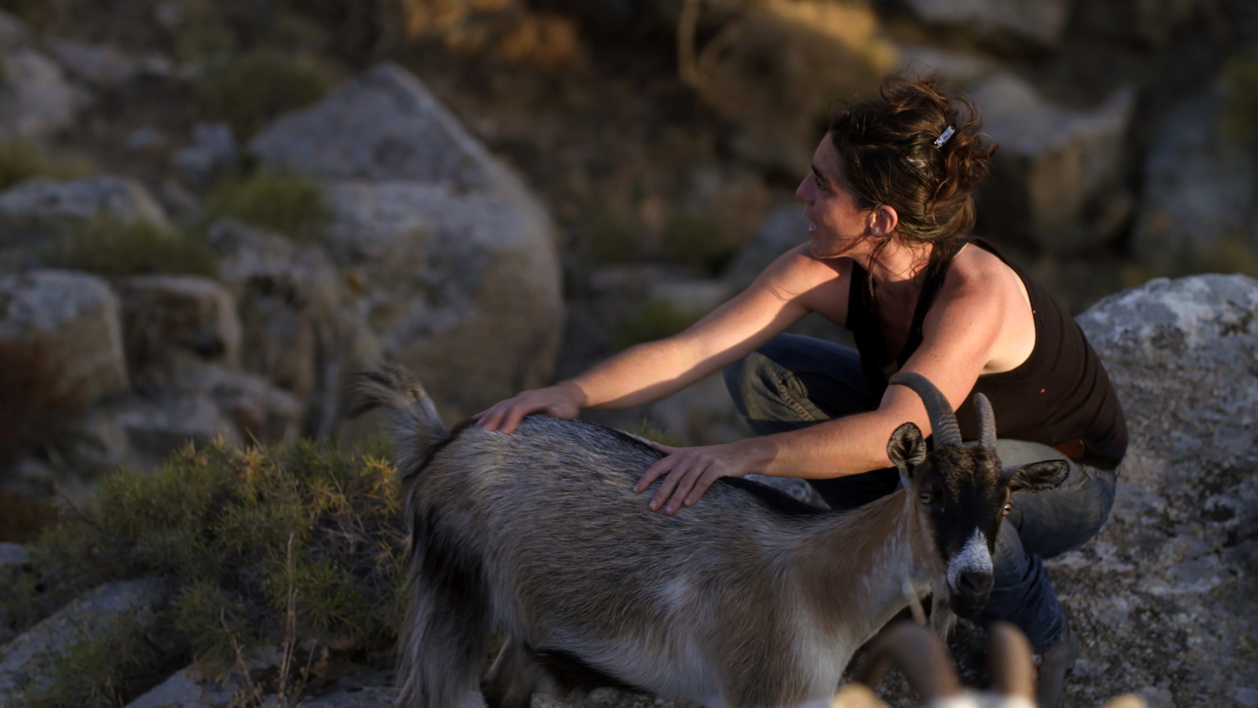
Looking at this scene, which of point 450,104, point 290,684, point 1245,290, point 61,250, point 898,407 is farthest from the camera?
point 450,104

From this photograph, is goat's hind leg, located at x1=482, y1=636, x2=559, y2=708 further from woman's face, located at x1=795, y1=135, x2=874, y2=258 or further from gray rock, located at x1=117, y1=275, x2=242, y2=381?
gray rock, located at x1=117, y1=275, x2=242, y2=381

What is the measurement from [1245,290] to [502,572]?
12.1ft

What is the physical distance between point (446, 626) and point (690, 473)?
85cm

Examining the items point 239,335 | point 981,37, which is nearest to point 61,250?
point 239,335

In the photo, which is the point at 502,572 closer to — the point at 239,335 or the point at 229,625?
the point at 229,625

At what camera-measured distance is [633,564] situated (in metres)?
2.94

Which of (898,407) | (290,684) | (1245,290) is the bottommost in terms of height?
(290,684)

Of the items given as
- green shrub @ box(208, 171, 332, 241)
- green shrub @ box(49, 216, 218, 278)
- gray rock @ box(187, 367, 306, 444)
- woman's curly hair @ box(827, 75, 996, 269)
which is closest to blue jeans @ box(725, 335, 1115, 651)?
woman's curly hair @ box(827, 75, 996, 269)

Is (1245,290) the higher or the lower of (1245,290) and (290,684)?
the higher

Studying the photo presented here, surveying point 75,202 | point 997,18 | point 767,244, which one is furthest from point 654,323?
point 997,18

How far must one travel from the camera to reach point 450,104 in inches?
640

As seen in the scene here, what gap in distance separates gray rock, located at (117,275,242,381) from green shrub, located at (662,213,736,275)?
7.31 m

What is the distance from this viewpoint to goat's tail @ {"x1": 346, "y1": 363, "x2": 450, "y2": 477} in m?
3.22

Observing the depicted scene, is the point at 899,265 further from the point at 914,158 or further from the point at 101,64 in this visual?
the point at 101,64
